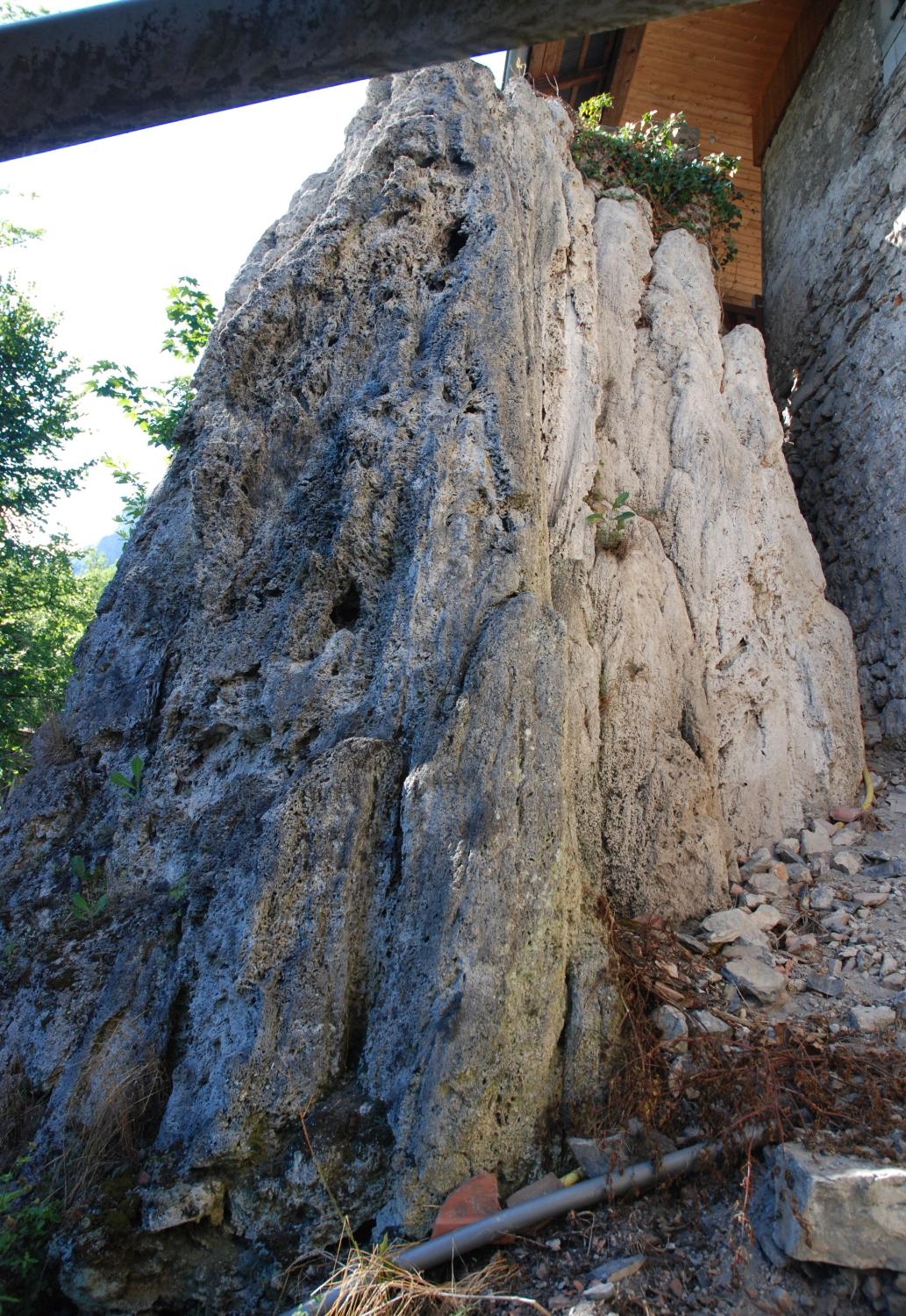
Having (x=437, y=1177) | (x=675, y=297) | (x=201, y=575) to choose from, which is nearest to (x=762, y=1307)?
(x=437, y=1177)

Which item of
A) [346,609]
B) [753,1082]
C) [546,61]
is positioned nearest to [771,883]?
[753,1082]

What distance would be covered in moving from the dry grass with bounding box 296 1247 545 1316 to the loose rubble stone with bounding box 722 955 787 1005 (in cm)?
165

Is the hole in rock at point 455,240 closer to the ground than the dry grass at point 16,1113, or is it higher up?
higher up

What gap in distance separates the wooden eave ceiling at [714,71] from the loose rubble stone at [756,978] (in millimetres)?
7660

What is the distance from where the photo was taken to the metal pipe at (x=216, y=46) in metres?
1.02

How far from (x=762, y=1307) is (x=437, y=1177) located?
3.19ft

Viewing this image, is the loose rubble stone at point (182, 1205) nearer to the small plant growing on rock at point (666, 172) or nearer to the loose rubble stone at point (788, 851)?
the loose rubble stone at point (788, 851)

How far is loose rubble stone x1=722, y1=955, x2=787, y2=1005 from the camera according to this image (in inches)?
139

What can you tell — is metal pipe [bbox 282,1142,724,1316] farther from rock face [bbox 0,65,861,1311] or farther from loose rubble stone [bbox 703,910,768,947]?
loose rubble stone [bbox 703,910,768,947]

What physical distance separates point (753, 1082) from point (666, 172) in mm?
7753

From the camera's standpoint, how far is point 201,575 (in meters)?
4.31

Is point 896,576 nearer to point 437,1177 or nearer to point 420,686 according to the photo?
point 420,686

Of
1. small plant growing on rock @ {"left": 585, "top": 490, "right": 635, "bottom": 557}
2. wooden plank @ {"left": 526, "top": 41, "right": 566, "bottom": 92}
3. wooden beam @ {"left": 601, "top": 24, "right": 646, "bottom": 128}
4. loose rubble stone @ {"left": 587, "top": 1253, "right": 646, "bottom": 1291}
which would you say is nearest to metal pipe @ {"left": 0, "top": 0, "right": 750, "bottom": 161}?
loose rubble stone @ {"left": 587, "top": 1253, "right": 646, "bottom": 1291}

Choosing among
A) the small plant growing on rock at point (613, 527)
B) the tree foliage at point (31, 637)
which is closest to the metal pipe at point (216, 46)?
the small plant growing on rock at point (613, 527)
